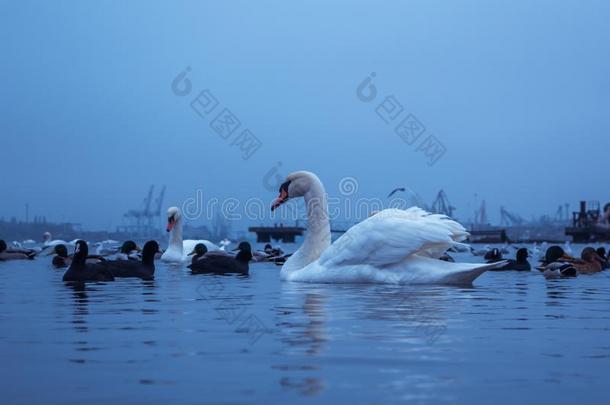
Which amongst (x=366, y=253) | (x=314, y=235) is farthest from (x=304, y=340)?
(x=314, y=235)

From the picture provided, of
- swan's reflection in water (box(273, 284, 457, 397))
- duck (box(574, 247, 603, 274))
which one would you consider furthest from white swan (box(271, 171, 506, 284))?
duck (box(574, 247, 603, 274))

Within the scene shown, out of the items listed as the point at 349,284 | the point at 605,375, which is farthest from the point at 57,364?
the point at 349,284

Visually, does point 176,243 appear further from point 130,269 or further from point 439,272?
point 439,272

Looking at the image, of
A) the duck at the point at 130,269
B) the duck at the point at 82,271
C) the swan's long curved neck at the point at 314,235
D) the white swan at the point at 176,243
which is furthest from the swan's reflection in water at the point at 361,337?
the white swan at the point at 176,243

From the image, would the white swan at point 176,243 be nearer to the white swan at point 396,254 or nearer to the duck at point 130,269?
the duck at point 130,269

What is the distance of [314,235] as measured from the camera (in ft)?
66.8

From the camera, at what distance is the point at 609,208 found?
5979 inches

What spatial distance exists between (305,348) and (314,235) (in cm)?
1235

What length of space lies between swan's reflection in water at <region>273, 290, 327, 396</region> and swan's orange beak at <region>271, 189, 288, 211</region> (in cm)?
655

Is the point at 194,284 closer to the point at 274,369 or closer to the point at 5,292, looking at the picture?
the point at 5,292

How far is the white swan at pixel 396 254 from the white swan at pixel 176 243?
14.0m

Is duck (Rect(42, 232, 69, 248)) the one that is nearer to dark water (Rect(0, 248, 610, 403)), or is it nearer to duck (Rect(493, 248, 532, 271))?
duck (Rect(493, 248, 532, 271))

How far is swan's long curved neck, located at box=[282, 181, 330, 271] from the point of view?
20.1 metres

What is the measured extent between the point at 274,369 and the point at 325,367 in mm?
335
